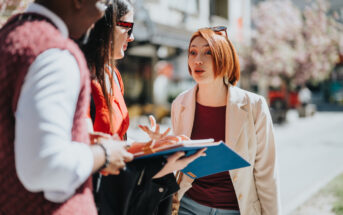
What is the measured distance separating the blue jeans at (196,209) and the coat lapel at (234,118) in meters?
0.44

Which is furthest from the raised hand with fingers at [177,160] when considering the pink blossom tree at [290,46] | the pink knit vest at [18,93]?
the pink blossom tree at [290,46]

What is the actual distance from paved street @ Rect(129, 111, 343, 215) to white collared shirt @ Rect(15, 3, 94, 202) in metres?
4.03

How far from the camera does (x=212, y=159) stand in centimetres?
148

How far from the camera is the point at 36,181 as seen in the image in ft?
2.92

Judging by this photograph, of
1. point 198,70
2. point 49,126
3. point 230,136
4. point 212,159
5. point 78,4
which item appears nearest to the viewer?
point 49,126

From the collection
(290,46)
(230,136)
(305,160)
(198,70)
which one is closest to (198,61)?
(198,70)

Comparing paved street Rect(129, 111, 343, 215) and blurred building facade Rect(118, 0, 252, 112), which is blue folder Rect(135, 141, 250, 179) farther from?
blurred building facade Rect(118, 0, 252, 112)

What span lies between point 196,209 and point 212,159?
777 millimetres

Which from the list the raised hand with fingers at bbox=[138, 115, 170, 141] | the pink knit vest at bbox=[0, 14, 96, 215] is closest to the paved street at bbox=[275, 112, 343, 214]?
the raised hand with fingers at bbox=[138, 115, 170, 141]

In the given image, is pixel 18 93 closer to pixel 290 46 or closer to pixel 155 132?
pixel 155 132

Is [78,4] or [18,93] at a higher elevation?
[78,4]

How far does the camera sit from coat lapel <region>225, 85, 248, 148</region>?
2.06m

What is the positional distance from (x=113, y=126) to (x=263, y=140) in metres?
1.07

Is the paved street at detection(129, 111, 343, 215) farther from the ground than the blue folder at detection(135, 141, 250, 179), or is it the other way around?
the blue folder at detection(135, 141, 250, 179)
